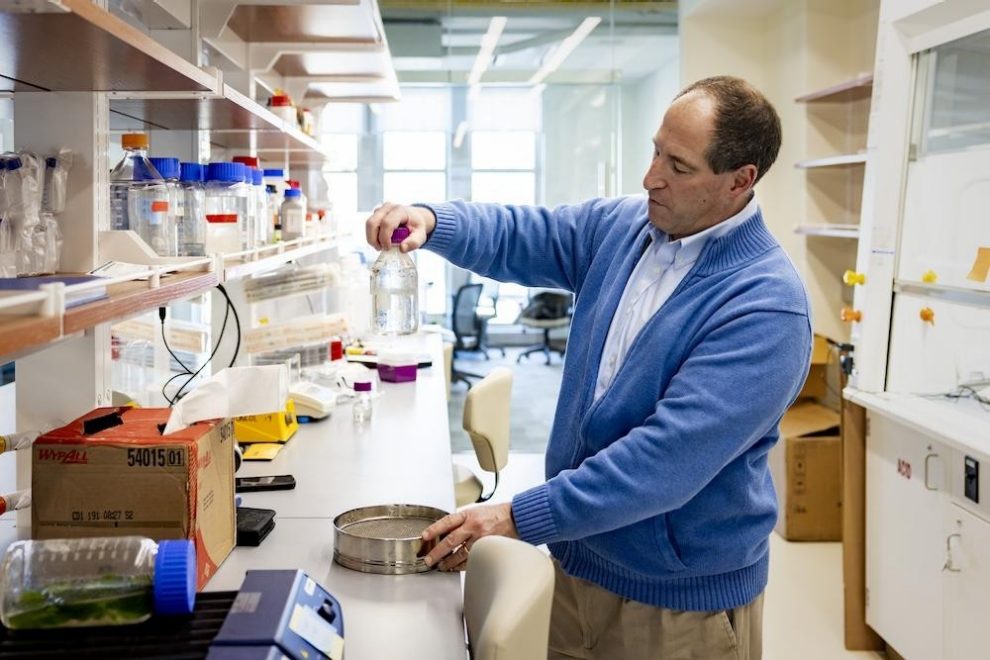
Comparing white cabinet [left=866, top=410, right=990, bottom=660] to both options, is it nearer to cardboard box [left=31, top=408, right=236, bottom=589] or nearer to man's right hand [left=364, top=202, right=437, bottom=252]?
man's right hand [left=364, top=202, right=437, bottom=252]

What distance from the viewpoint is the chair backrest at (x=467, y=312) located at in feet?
22.3

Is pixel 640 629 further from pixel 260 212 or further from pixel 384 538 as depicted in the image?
pixel 260 212

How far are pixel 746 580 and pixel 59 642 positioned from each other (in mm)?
1237

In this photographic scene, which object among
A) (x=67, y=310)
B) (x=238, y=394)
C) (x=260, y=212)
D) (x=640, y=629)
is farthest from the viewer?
(x=260, y=212)

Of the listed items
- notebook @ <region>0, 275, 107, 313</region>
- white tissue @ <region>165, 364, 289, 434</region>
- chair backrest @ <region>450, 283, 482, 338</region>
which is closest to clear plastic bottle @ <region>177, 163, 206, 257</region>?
white tissue @ <region>165, 364, 289, 434</region>

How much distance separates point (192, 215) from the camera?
2029 millimetres

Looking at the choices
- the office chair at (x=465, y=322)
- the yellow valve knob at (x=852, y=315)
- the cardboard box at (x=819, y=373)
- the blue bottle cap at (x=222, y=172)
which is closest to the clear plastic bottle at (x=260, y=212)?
the blue bottle cap at (x=222, y=172)

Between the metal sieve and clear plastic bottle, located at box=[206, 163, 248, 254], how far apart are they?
2.22 feet

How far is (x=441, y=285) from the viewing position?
6.21 metres

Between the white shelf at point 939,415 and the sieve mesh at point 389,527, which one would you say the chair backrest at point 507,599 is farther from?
the white shelf at point 939,415

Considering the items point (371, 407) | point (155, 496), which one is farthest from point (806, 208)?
point (155, 496)

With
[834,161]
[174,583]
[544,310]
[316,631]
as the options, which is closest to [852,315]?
[834,161]

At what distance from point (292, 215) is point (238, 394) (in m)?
1.55

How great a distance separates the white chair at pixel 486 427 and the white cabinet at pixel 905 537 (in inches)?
50.1
